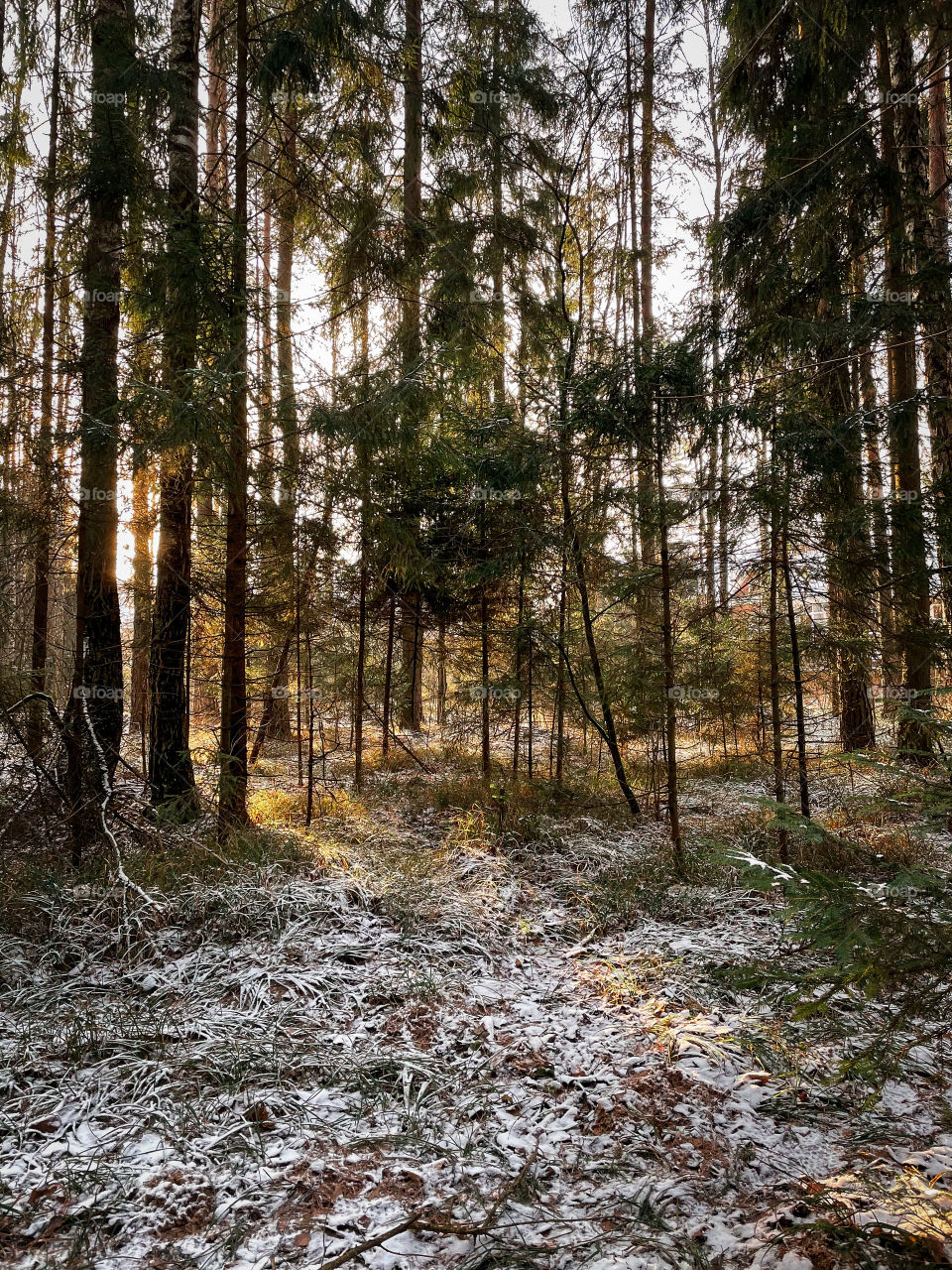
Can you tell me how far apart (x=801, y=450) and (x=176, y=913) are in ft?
19.7

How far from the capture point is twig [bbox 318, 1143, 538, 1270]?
207 centimetres

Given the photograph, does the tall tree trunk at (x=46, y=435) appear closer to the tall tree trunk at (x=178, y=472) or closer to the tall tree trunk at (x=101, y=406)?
the tall tree trunk at (x=101, y=406)

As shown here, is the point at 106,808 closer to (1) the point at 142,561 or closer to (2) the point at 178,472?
(2) the point at 178,472

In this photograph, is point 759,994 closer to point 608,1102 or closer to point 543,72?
point 608,1102

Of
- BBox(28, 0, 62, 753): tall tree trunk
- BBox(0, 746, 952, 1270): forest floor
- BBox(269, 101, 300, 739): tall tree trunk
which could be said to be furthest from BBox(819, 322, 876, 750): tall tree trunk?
BBox(28, 0, 62, 753): tall tree trunk

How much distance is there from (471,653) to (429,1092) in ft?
24.4

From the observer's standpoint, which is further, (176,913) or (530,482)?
(530,482)

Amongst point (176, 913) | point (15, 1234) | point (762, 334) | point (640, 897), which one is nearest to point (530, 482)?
point (762, 334)

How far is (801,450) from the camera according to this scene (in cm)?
514

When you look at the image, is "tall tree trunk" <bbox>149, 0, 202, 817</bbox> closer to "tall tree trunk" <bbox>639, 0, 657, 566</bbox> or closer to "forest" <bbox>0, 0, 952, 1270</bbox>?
"forest" <bbox>0, 0, 952, 1270</bbox>

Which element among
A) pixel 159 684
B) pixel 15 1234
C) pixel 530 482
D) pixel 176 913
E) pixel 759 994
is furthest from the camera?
pixel 530 482

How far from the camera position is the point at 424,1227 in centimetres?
219

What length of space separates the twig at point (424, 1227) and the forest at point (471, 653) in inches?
1.2

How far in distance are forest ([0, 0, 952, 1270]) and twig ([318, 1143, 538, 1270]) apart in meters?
0.03
